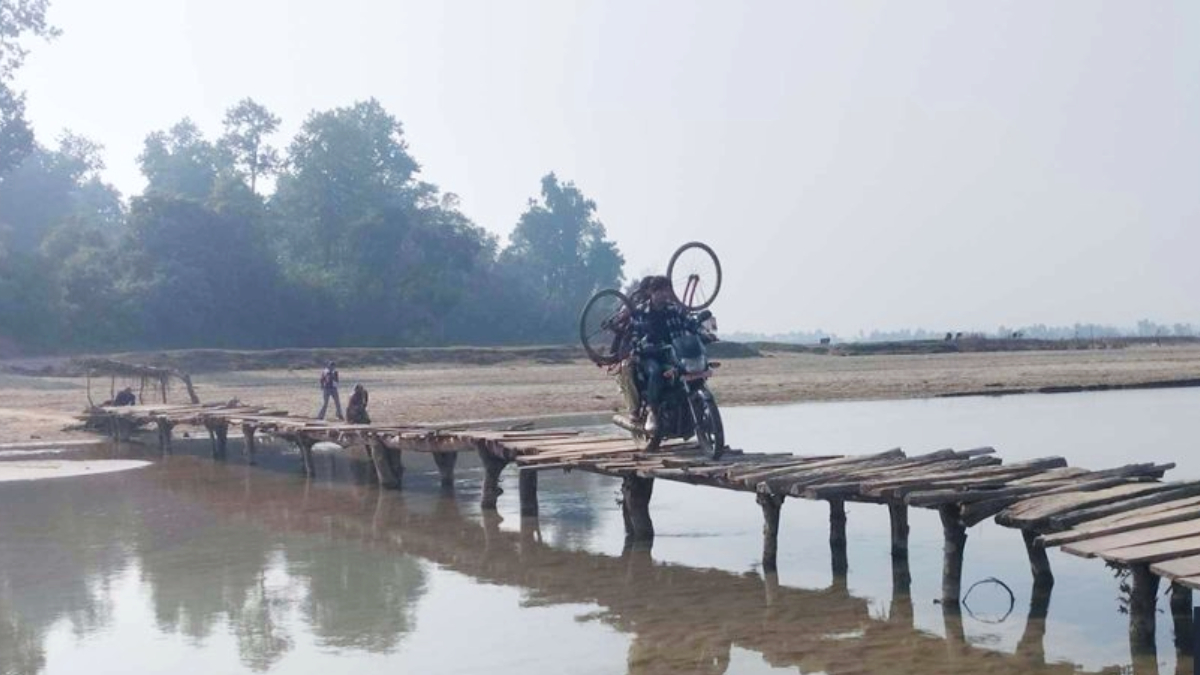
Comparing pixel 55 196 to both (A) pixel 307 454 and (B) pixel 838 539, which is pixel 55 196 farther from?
(B) pixel 838 539

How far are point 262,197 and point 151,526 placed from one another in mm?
61077

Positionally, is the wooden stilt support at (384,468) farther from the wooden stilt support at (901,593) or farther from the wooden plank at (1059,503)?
the wooden plank at (1059,503)

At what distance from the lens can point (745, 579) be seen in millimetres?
13062

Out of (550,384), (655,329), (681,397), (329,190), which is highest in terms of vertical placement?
(329,190)

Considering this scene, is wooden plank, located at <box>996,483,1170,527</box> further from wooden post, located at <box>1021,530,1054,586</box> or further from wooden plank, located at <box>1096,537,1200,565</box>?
wooden plank, located at <box>1096,537,1200,565</box>

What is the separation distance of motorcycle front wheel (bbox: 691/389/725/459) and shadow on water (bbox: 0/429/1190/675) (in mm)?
1351

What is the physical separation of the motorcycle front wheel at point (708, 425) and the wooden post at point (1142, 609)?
5383 millimetres

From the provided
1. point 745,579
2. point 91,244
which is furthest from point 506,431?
point 91,244

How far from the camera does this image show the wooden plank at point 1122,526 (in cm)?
947

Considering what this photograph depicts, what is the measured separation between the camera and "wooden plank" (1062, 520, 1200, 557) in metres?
9.14

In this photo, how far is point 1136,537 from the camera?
9289 mm

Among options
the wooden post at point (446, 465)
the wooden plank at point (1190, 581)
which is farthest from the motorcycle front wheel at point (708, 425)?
the wooden plank at point (1190, 581)

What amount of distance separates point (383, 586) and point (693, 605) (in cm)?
315

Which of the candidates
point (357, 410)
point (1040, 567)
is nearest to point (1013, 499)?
point (1040, 567)
